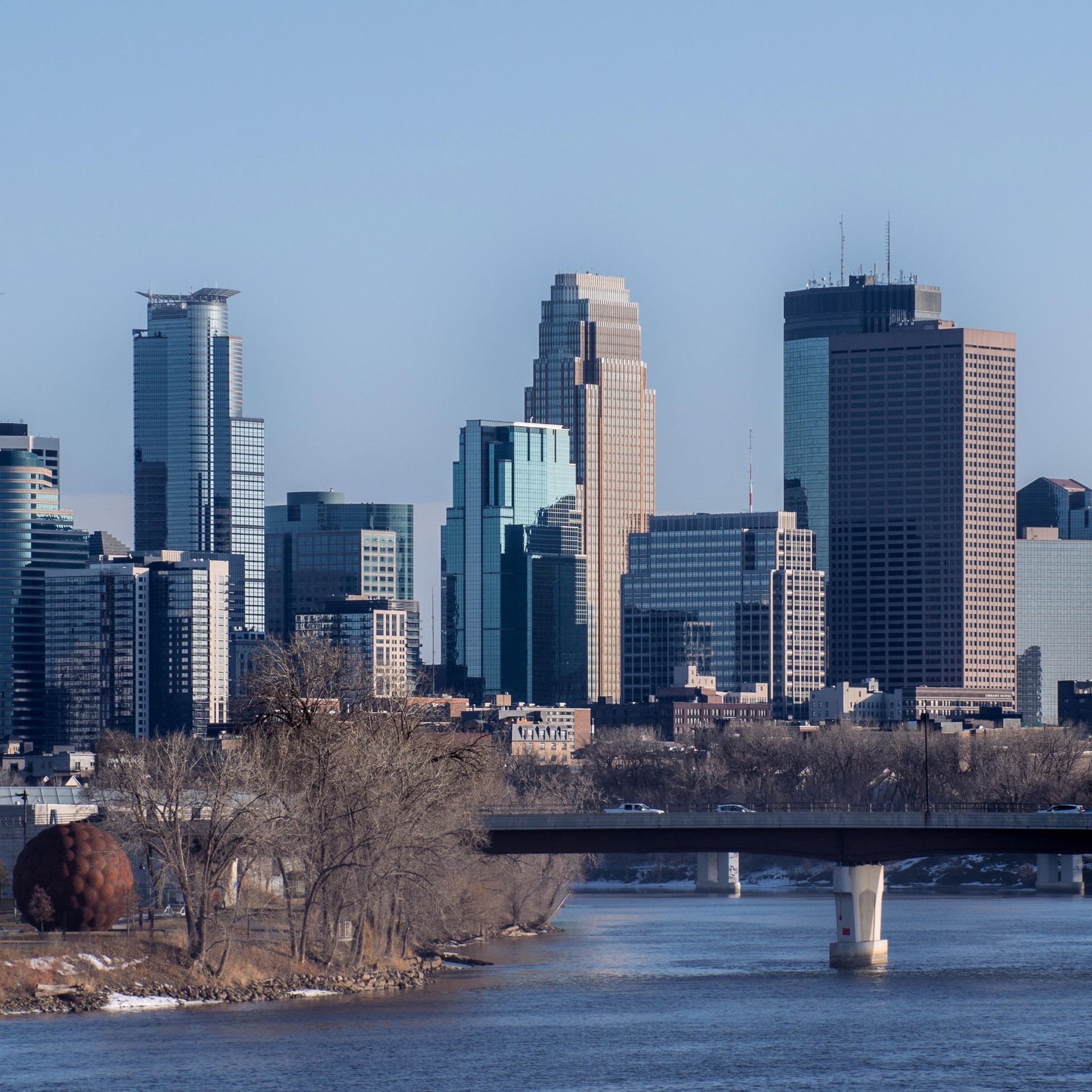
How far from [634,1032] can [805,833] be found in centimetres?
3056

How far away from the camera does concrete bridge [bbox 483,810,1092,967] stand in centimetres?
12212

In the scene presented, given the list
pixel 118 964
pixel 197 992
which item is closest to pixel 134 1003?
pixel 197 992

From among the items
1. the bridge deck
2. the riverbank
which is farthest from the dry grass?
the bridge deck

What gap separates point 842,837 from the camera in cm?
12425

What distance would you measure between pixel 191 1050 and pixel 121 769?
21996mm

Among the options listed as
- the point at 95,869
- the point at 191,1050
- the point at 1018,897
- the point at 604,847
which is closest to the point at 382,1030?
the point at 191,1050

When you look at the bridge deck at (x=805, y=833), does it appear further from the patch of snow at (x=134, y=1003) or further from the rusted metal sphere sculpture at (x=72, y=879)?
the patch of snow at (x=134, y=1003)

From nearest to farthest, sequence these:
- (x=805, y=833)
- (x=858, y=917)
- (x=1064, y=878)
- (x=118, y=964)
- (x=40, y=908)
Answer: (x=118, y=964) → (x=40, y=908) → (x=858, y=917) → (x=805, y=833) → (x=1064, y=878)

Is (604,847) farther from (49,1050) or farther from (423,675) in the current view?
(49,1050)

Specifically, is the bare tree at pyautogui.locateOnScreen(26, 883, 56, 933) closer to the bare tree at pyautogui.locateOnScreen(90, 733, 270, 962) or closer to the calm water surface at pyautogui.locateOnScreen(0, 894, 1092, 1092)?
the bare tree at pyautogui.locateOnScreen(90, 733, 270, 962)

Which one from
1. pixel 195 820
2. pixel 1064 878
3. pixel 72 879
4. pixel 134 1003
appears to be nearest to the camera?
pixel 134 1003

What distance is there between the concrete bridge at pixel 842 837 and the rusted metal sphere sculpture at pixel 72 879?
20.2 meters

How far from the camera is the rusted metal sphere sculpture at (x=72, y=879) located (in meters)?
107

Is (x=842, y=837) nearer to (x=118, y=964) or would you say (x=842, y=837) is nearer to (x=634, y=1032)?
(x=634, y=1032)
